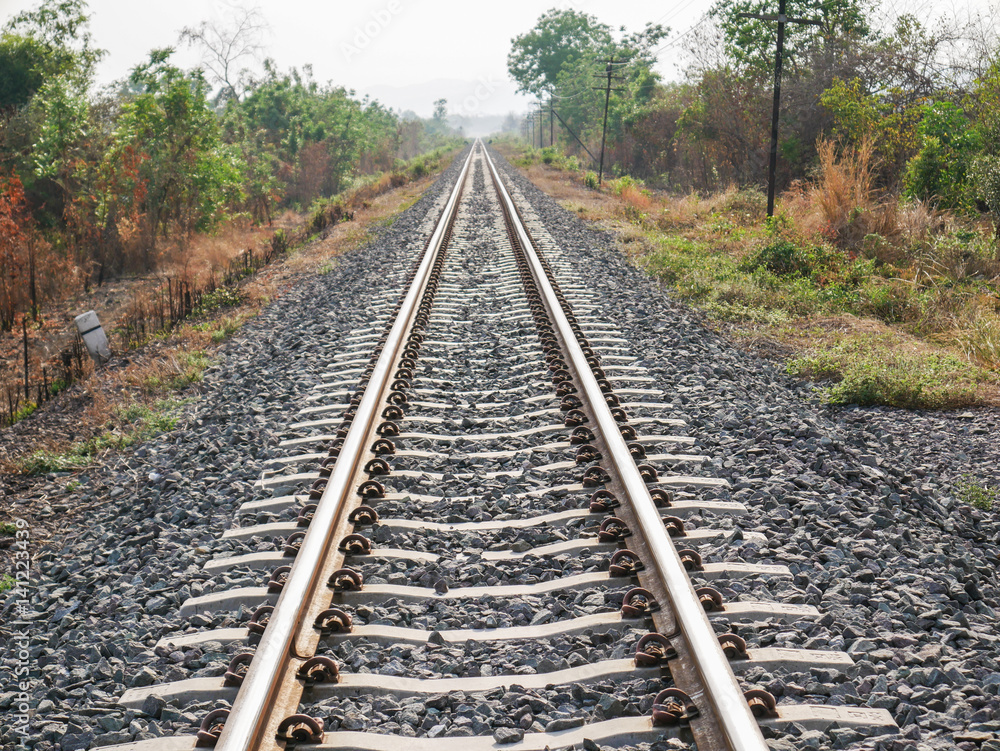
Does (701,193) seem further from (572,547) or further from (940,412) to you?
(572,547)

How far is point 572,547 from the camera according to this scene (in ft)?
10.8

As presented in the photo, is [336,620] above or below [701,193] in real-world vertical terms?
below

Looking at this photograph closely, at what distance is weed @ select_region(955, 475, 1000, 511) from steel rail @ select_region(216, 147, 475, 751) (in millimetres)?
3212

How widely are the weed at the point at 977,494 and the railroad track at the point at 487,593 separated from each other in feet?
4.24

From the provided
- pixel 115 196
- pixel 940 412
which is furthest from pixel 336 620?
pixel 115 196

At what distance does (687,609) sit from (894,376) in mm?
3700

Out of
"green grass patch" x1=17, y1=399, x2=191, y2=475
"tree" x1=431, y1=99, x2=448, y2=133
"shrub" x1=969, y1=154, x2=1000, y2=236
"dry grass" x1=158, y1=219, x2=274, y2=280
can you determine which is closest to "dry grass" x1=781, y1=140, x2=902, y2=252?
"shrub" x1=969, y1=154, x2=1000, y2=236

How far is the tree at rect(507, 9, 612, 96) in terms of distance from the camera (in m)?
78.5

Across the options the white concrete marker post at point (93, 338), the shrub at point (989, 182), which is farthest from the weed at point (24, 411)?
the shrub at point (989, 182)

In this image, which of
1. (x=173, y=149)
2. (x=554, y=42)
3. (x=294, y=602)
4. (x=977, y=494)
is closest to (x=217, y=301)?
(x=294, y=602)

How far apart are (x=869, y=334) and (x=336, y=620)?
240 inches

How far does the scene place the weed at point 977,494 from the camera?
373 cm

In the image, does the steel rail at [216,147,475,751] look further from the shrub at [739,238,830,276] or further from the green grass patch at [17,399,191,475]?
the shrub at [739,238,830,276]

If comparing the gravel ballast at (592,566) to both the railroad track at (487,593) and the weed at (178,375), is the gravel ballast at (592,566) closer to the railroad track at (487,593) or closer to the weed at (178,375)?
the railroad track at (487,593)
